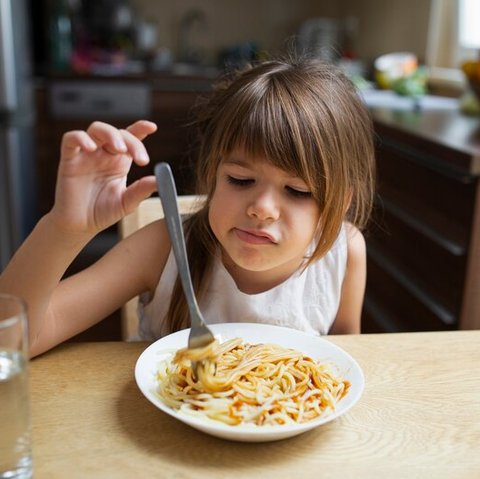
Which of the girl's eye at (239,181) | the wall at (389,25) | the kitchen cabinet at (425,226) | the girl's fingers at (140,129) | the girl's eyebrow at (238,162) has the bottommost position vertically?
the kitchen cabinet at (425,226)

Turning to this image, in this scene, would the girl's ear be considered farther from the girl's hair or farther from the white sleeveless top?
the white sleeveless top

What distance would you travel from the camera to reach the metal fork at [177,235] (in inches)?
28.4

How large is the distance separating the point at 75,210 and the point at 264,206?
0.81ft

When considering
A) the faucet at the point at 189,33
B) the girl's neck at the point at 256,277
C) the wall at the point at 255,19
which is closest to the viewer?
the girl's neck at the point at 256,277

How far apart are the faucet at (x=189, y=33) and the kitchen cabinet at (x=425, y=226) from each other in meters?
1.86

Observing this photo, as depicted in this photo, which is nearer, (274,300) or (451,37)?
(274,300)

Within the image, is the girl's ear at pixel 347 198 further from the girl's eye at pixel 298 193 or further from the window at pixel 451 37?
the window at pixel 451 37

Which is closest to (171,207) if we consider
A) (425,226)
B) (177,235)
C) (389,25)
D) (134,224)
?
(177,235)

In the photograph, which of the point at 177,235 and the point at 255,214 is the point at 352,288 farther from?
the point at 177,235

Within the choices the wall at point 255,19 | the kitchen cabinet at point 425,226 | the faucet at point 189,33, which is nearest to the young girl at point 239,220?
the kitchen cabinet at point 425,226

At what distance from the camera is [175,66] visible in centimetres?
389

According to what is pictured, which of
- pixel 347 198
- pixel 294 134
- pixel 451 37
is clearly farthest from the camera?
pixel 451 37

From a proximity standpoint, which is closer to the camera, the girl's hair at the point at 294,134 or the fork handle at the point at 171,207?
the fork handle at the point at 171,207

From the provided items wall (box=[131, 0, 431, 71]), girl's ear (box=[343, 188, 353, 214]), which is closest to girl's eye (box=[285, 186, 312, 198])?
girl's ear (box=[343, 188, 353, 214])
